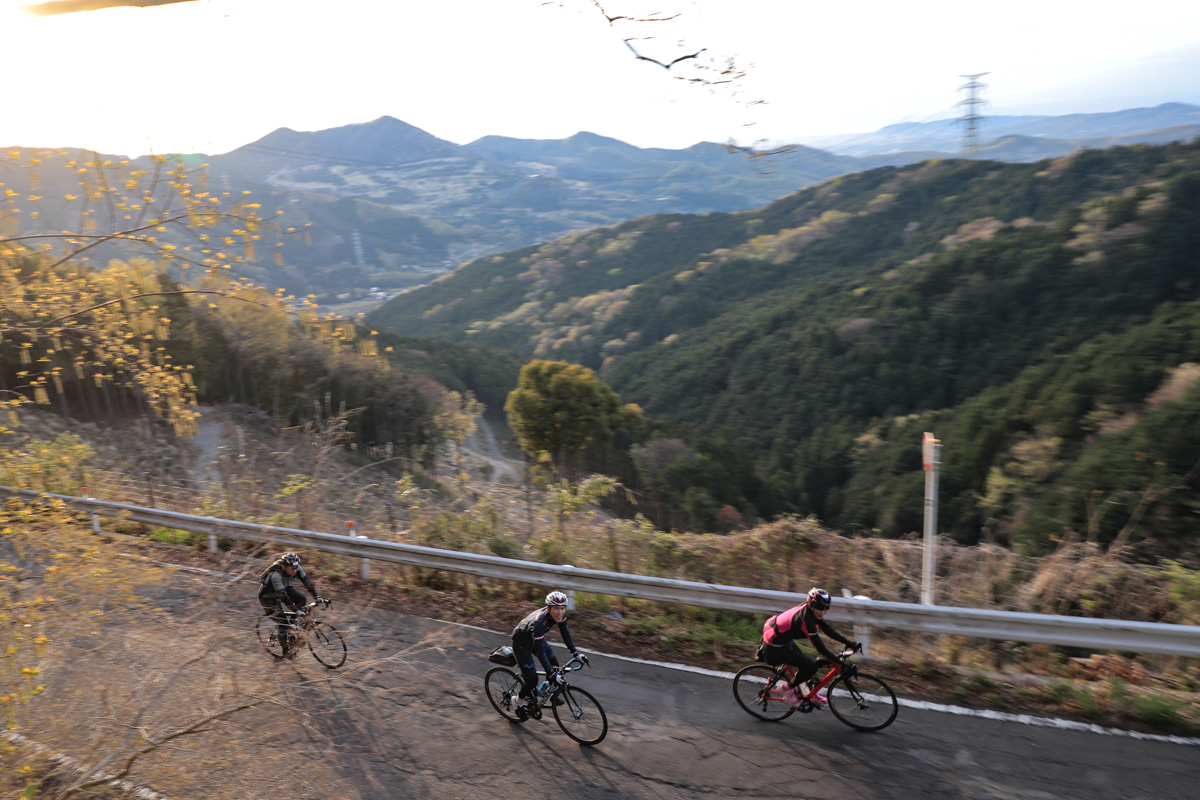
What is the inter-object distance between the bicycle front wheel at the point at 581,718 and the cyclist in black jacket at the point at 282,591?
3067mm

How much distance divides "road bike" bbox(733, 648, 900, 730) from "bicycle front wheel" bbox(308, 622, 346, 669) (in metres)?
4.20

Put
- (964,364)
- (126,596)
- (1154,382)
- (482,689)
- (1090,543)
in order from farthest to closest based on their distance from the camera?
(964,364) → (1154,382) → (1090,543) → (482,689) → (126,596)

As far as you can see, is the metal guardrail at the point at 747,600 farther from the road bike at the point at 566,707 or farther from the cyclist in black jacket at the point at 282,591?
→ the cyclist in black jacket at the point at 282,591

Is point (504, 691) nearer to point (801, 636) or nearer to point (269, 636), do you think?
point (801, 636)

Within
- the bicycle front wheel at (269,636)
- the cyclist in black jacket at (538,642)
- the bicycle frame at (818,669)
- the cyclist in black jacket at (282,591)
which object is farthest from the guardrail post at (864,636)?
the bicycle front wheel at (269,636)

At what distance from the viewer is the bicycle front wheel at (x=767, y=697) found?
6.23 meters

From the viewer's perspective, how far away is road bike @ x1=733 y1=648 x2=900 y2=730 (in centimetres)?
600

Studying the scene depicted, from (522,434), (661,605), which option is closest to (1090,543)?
(661,605)

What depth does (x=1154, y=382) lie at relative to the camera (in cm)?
3416

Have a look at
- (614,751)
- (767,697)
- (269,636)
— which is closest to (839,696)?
(767,697)

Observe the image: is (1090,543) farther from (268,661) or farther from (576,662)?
(268,661)

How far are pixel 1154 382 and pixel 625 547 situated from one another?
118 feet

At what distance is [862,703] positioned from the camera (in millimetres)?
5996

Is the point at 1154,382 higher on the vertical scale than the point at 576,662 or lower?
lower
